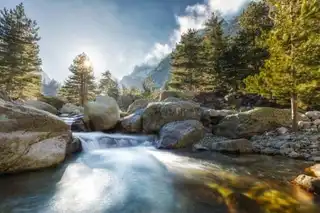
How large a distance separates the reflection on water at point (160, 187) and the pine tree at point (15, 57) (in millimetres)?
21409

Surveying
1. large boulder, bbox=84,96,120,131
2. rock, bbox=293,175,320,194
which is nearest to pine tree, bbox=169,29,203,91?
large boulder, bbox=84,96,120,131

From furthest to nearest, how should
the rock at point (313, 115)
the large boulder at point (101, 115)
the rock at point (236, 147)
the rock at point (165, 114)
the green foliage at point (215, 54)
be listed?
the green foliage at point (215, 54) < the large boulder at point (101, 115) < the rock at point (165, 114) < the rock at point (313, 115) < the rock at point (236, 147)

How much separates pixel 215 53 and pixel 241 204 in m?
21.1

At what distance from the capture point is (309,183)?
242 inches

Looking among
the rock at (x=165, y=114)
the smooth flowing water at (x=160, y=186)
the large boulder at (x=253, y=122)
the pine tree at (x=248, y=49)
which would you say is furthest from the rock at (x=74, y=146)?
the pine tree at (x=248, y=49)

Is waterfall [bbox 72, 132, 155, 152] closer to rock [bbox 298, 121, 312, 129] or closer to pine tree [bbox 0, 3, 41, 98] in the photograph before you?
rock [bbox 298, 121, 312, 129]

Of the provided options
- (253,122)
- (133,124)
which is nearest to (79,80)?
(133,124)

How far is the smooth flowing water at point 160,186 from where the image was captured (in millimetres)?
5234

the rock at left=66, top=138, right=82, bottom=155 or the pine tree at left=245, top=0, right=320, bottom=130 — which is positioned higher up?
the pine tree at left=245, top=0, right=320, bottom=130

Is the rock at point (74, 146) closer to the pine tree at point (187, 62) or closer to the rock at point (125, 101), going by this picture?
the pine tree at point (187, 62)

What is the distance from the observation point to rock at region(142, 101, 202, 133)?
14.7m

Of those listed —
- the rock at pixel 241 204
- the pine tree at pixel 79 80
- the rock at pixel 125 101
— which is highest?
the pine tree at pixel 79 80

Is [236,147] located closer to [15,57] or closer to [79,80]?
[15,57]

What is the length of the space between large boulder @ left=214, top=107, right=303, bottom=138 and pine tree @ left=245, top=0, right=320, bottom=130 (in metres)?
1.22
